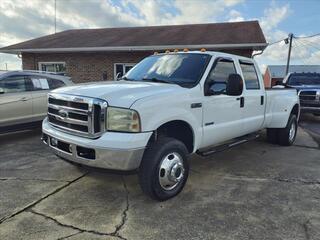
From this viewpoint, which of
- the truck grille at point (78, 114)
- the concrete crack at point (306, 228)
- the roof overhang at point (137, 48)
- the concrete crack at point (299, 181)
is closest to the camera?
the concrete crack at point (306, 228)

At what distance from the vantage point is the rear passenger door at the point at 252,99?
5414 mm

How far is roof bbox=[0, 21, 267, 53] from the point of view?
13.0 m

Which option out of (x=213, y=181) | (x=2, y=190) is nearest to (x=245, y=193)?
(x=213, y=181)

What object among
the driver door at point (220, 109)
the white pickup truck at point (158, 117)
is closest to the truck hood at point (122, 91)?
the white pickup truck at point (158, 117)

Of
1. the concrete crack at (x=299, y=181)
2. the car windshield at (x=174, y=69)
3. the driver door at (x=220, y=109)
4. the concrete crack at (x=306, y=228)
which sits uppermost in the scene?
the car windshield at (x=174, y=69)

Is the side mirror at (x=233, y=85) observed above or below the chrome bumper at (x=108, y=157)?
above

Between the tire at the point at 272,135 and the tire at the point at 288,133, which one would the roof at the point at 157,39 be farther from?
the tire at the point at 272,135

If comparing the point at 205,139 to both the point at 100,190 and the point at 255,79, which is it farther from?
the point at 255,79

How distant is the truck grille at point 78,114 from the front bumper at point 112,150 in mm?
116

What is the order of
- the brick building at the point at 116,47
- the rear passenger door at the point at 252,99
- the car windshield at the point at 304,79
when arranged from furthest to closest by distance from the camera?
the brick building at the point at 116,47 < the car windshield at the point at 304,79 < the rear passenger door at the point at 252,99

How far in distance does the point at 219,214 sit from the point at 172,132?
127cm

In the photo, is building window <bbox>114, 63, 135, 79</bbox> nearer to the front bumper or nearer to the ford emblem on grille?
the ford emblem on grille

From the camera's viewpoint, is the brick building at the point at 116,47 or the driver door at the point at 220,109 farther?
the brick building at the point at 116,47

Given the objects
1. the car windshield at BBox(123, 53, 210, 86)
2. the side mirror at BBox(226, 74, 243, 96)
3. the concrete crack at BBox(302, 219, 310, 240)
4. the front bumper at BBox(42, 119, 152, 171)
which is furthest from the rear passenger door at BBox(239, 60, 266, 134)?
the front bumper at BBox(42, 119, 152, 171)
